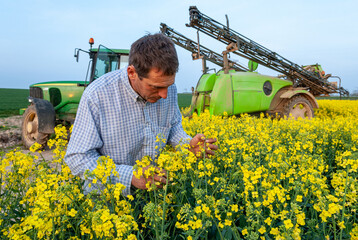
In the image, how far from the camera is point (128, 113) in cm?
207

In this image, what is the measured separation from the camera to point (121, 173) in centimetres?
166

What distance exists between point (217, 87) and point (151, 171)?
5604 millimetres

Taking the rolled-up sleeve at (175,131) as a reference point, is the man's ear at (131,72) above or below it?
above

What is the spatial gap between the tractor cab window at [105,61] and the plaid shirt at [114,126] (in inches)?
172

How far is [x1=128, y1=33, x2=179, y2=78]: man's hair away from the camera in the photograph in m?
1.75

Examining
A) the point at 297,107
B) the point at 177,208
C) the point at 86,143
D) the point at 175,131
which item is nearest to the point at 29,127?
the point at 175,131

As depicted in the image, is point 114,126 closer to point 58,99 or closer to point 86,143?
point 86,143

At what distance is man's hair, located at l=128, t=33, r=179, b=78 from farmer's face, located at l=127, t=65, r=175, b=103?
3 cm

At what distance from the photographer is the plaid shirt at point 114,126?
1781mm

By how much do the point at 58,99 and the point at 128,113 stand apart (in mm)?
6163

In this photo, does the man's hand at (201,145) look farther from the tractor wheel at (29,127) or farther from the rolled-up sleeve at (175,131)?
the tractor wheel at (29,127)

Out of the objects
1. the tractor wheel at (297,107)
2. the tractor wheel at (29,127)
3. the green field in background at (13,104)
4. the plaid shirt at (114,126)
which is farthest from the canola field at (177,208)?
the green field in background at (13,104)

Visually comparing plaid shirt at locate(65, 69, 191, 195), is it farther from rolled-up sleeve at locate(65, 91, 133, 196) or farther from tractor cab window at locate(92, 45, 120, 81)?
tractor cab window at locate(92, 45, 120, 81)

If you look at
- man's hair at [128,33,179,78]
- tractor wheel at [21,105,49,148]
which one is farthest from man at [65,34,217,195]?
tractor wheel at [21,105,49,148]
